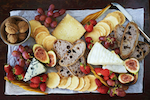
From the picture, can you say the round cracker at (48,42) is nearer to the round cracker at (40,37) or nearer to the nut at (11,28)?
the round cracker at (40,37)

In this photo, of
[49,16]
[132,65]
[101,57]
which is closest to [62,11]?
[49,16]

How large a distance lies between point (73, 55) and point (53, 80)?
367 millimetres

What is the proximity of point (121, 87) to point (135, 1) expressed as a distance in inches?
41.8

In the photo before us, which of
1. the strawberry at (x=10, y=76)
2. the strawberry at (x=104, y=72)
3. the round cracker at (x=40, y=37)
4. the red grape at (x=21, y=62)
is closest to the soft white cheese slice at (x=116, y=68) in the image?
the strawberry at (x=104, y=72)

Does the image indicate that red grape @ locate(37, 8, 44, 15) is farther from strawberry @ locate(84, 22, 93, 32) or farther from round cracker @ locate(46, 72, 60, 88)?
round cracker @ locate(46, 72, 60, 88)

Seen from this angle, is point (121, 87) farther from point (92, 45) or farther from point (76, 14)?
point (76, 14)

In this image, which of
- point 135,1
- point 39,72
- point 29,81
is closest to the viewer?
point 39,72

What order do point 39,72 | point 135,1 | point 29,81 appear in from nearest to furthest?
1. point 39,72
2. point 29,81
3. point 135,1

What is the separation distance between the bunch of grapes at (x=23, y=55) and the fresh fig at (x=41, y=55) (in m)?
0.08

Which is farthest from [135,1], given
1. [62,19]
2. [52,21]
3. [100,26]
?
[52,21]

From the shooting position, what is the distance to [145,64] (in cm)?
179

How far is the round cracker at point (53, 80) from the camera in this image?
65.8 inches

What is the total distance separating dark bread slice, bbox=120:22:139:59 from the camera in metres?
1.66

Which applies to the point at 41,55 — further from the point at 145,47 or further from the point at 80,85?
the point at 145,47
